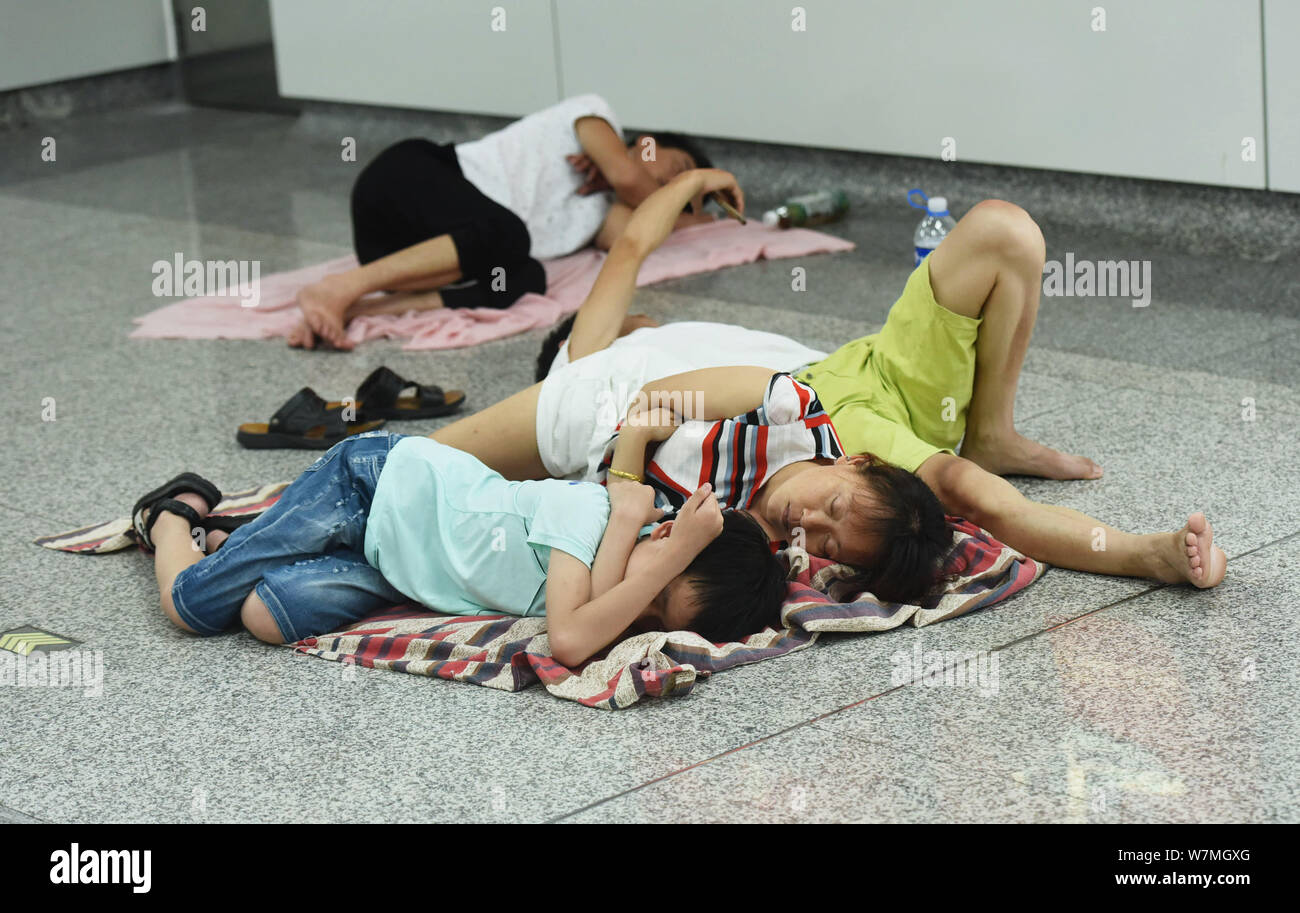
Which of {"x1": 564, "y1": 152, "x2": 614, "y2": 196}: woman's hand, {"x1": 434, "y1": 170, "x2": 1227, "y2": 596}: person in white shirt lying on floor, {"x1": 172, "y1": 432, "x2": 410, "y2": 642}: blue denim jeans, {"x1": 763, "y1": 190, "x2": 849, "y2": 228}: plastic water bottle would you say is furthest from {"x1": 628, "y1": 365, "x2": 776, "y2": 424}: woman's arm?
{"x1": 763, "y1": 190, "x2": 849, "y2": 228}: plastic water bottle

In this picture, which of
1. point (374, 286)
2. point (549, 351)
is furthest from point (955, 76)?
point (549, 351)

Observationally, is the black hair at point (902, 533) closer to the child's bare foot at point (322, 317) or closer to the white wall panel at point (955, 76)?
the child's bare foot at point (322, 317)

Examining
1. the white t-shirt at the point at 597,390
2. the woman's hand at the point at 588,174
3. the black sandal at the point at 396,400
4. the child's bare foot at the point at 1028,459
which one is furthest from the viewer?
the woman's hand at the point at 588,174

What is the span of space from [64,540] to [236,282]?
173 centimetres

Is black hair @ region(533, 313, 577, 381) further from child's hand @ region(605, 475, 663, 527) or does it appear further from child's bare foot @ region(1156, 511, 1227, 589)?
child's bare foot @ region(1156, 511, 1227, 589)

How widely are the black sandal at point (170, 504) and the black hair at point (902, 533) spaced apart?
1020 millimetres

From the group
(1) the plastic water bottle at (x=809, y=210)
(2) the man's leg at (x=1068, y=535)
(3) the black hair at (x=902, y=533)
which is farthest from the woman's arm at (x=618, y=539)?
(1) the plastic water bottle at (x=809, y=210)

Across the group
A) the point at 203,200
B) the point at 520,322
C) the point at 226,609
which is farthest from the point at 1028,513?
the point at 203,200

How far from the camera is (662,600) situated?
6.27ft

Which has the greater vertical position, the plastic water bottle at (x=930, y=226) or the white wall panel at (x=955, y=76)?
the white wall panel at (x=955, y=76)

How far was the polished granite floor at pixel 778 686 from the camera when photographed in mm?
1626

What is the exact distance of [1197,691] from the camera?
1770 millimetres

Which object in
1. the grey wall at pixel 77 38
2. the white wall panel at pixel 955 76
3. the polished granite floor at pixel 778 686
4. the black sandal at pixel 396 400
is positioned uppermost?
the grey wall at pixel 77 38

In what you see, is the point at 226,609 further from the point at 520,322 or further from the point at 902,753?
the point at 520,322
